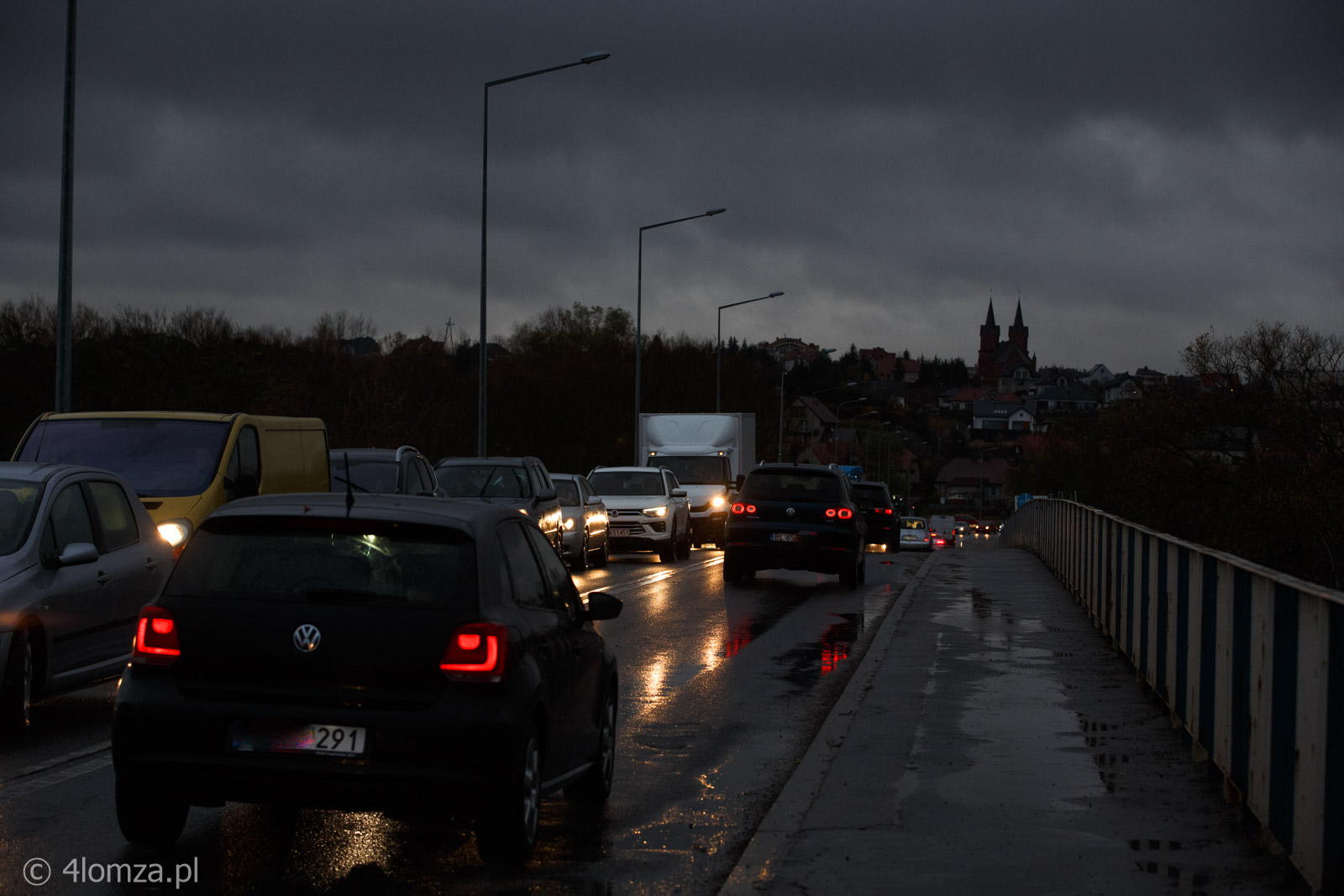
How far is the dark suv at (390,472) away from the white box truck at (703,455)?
659 inches

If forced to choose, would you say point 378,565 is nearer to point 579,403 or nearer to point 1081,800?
point 1081,800

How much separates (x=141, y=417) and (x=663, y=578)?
36.4 feet

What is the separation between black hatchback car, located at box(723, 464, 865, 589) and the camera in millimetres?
22656

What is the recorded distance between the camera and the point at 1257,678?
6.32 metres

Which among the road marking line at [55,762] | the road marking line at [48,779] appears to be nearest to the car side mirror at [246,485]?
the road marking line at [55,762]

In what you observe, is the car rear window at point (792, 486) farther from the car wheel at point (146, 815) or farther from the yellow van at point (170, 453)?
the car wheel at point (146, 815)

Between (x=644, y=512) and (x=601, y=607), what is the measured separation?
881 inches

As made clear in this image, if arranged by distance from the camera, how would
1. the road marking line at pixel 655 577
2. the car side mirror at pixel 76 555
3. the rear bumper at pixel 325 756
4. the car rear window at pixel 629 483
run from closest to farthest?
the rear bumper at pixel 325 756 < the car side mirror at pixel 76 555 < the road marking line at pixel 655 577 < the car rear window at pixel 629 483

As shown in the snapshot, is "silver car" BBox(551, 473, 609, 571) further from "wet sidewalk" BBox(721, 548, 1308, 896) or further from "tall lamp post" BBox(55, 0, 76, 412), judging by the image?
"wet sidewalk" BBox(721, 548, 1308, 896)

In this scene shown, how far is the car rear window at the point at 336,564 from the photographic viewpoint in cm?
579

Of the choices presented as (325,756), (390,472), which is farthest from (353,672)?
(390,472)

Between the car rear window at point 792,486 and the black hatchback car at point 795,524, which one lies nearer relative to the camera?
the black hatchback car at point 795,524

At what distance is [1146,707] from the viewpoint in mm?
10125

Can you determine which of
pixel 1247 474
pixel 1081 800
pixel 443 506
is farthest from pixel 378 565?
pixel 1247 474
